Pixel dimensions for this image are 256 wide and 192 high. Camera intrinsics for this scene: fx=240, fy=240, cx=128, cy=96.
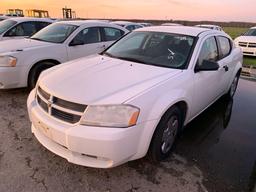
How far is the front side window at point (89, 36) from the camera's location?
19.5 ft

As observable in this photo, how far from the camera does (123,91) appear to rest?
2.57 meters

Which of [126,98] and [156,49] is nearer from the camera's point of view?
[126,98]

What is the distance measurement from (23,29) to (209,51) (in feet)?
21.6

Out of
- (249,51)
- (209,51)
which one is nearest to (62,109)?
(209,51)

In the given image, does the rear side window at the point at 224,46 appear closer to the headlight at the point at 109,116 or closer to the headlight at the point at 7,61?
the headlight at the point at 109,116

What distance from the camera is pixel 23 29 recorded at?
8125 mm

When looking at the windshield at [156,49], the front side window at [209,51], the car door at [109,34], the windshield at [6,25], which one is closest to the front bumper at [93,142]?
the windshield at [156,49]

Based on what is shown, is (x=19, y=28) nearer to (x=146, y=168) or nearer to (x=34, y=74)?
(x=34, y=74)

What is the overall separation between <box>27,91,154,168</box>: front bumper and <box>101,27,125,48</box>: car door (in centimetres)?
426

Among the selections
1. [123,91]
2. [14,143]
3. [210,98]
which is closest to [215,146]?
[210,98]

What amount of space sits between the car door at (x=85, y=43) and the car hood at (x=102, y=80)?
89.8 inches

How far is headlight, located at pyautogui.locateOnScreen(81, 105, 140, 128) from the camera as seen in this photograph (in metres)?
2.36

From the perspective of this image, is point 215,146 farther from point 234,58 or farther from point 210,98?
point 234,58

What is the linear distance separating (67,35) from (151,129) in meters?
4.08
